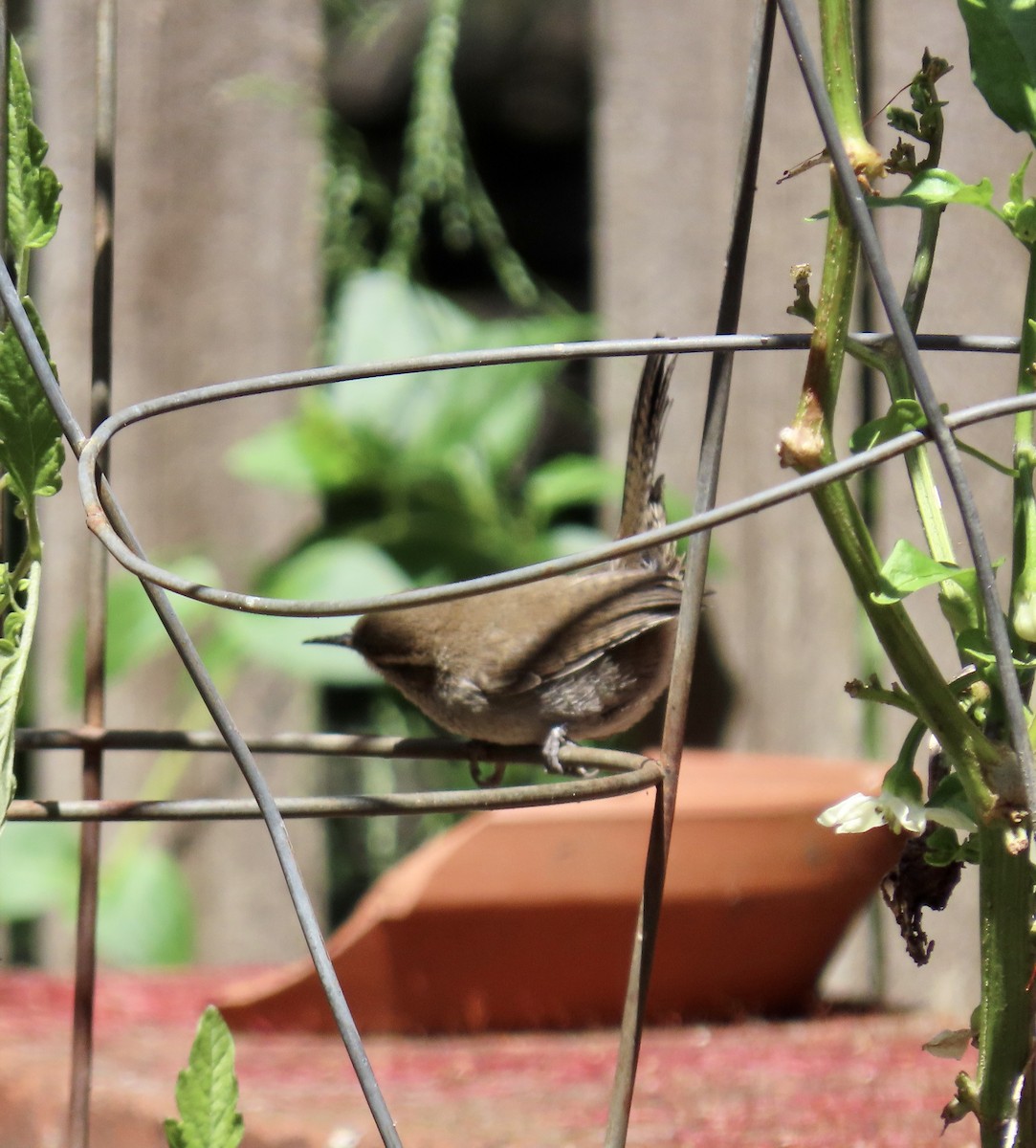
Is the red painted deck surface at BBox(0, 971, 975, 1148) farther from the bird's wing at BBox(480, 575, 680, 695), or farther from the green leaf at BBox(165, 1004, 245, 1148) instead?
the bird's wing at BBox(480, 575, 680, 695)

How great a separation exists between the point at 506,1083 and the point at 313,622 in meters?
1.26

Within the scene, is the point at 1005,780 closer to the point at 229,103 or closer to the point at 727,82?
the point at 727,82

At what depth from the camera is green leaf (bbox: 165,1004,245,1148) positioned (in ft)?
3.22

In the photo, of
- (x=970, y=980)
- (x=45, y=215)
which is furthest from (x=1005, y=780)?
(x=970, y=980)

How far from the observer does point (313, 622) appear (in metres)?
2.80

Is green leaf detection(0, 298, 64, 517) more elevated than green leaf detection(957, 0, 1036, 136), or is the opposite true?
green leaf detection(957, 0, 1036, 136)

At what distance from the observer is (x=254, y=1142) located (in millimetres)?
1301

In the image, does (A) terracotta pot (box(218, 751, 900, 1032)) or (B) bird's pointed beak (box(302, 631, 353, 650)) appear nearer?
(A) terracotta pot (box(218, 751, 900, 1032))

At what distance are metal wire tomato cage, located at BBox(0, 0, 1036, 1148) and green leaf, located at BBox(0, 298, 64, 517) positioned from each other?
0.11ft

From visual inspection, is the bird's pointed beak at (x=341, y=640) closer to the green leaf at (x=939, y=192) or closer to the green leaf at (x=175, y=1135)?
the green leaf at (x=175, y=1135)

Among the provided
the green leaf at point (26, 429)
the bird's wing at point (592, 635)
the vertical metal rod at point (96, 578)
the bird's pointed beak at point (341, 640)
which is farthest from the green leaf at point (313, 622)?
the green leaf at point (26, 429)

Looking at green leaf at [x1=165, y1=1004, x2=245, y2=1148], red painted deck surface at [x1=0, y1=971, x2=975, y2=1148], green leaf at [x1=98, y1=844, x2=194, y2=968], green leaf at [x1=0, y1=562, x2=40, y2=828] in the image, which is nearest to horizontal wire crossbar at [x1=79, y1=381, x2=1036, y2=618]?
green leaf at [x1=0, y1=562, x2=40, y2=828]

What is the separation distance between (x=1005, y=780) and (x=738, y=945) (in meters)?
1.32

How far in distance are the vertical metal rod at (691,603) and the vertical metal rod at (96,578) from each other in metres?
0.45
